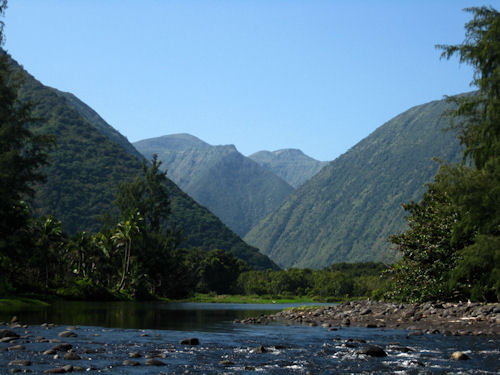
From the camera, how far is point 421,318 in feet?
102

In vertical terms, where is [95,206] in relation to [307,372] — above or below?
above

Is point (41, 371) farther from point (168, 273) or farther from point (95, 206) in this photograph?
point (95, 206)

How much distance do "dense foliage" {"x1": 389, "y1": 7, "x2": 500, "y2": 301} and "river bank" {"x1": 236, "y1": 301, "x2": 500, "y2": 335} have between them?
169 centimetres

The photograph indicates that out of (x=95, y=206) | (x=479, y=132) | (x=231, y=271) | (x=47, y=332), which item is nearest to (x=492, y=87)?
(x=479, y=132)

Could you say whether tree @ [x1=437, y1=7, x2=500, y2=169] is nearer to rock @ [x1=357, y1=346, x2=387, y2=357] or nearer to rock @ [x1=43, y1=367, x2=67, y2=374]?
rock @ [x1=357, y1=346, x2=387, y2=357]

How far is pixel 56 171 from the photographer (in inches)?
6973

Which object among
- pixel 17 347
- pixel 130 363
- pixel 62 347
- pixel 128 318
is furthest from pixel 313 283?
pixel 130 363

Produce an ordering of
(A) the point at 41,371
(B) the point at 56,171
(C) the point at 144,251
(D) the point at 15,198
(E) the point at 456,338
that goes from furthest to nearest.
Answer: (B) the point at 56,171
(C) the point at 144,251
(D) the point at 15,198
(E) the point at 456,338
(A) the point at 41,371

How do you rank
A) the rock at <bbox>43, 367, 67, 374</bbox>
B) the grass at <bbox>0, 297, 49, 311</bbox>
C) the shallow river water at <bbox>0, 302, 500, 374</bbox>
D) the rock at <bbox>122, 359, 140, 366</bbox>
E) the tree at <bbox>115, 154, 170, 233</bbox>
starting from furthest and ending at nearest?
the tree at <bbox>115, 154, 170, 233</bbox>
the grass at <bbox>0, 297, 49, 311</bbox>
the rock at <bbox>122, 359, 140, 366</bbox>
the shallow river water at <bbox>0, 302, 500, 374</bbox>
the rock at <bbox>43, 367, 67, 374</bbox>

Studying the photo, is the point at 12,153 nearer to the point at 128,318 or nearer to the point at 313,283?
the point at 128,318

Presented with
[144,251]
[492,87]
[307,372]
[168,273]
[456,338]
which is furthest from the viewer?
[168,273]

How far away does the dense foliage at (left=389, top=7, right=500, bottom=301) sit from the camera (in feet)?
89.0

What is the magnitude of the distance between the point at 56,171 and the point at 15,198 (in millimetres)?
133981

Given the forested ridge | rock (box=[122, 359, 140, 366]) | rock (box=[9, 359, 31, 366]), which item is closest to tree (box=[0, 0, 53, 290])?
the forested ridge
